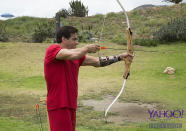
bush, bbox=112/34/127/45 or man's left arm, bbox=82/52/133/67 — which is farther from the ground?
man's left arm, bbox=82/52/133/67

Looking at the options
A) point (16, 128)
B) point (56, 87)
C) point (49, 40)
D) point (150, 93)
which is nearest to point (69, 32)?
point (56, 87)

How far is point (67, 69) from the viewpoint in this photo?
294 cm

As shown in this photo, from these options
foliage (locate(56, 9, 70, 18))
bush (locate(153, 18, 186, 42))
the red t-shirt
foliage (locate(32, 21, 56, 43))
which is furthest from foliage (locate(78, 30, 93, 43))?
the red t-shirt

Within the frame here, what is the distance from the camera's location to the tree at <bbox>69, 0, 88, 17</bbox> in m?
23.7

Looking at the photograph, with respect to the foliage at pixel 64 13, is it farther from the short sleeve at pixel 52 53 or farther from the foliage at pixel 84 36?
the short sleeve at pixel 52 53

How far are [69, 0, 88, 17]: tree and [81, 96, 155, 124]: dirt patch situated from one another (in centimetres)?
1714

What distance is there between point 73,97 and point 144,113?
3.25 m

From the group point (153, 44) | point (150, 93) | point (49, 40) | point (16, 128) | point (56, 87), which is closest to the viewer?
point (56, 87)

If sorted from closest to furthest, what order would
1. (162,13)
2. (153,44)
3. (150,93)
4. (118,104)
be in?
(118,104)
(150,93)
(153,44)
(162,13)

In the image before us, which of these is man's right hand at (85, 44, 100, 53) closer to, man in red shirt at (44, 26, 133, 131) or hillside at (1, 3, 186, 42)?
man in red shirt at (44, 26, 133, 131)

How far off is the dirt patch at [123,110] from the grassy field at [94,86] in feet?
0.60

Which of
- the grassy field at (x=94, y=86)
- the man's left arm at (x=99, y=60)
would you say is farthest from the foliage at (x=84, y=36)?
the man's left arm at (x=99, y=60)

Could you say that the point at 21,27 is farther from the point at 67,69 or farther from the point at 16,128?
the point at 67,69

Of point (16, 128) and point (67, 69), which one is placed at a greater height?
point (67, 69)
